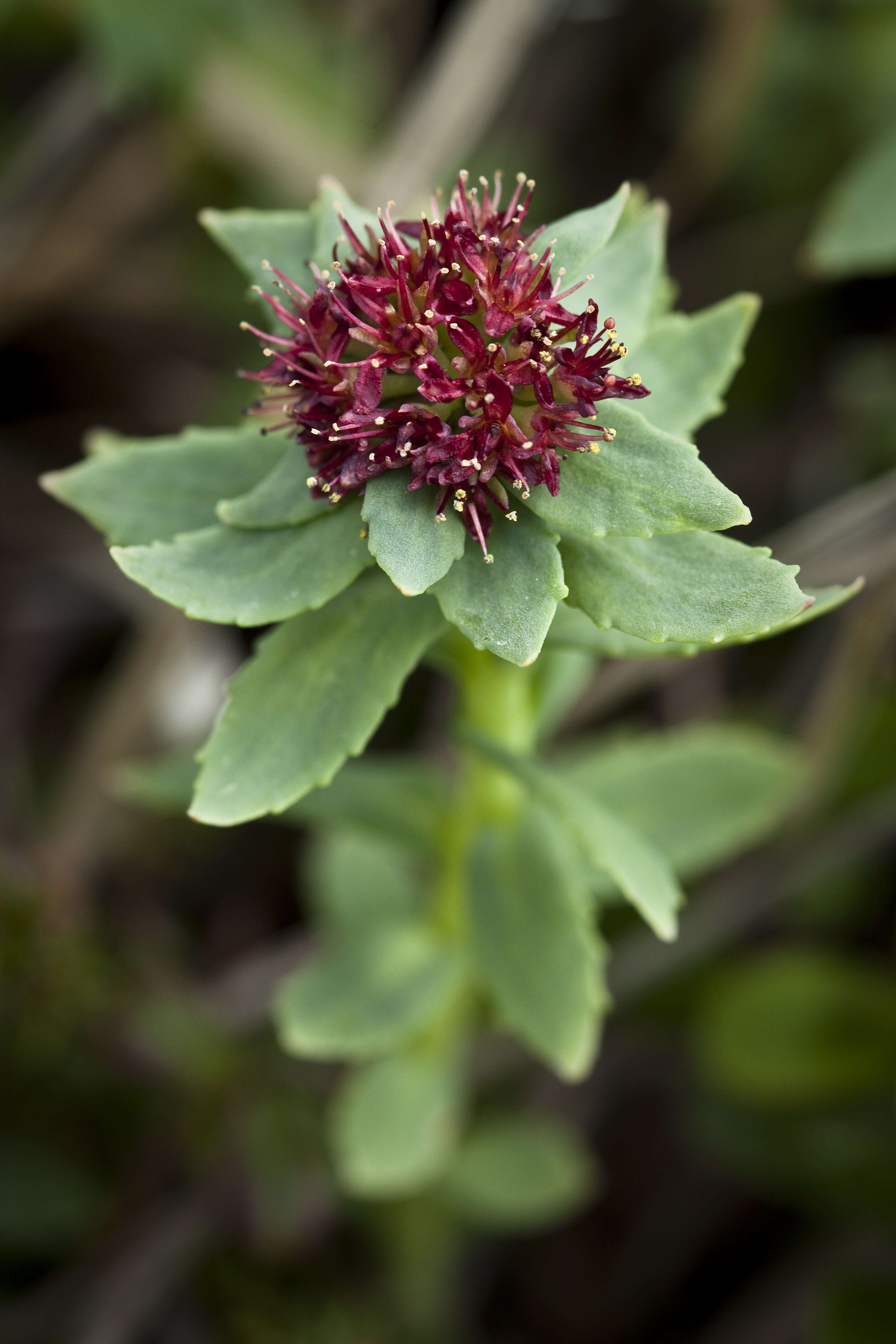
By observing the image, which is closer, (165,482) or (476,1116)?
(165,482)

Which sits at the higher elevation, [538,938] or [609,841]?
[609,841]

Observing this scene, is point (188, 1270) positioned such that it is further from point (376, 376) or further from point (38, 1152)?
point (376, 376)

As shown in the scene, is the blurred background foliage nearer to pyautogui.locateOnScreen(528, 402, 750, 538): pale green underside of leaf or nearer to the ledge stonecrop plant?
the ledge stonecrop plant

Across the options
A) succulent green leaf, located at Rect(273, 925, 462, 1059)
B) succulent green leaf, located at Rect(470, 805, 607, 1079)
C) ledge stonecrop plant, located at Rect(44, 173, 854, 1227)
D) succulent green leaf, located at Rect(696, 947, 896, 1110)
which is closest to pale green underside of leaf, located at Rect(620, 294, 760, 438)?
ledge stonecrop plant, located at Rect(44, 173, 854, 1227)

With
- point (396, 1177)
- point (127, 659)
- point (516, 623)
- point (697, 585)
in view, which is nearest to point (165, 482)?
point (516, 623)

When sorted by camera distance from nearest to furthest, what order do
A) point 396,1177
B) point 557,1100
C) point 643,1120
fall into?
point 396,1177 < point 557,1100 < point 643,1120

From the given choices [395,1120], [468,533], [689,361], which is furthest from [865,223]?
[395,1120]

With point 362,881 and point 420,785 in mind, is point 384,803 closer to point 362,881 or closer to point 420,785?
point 420,785
